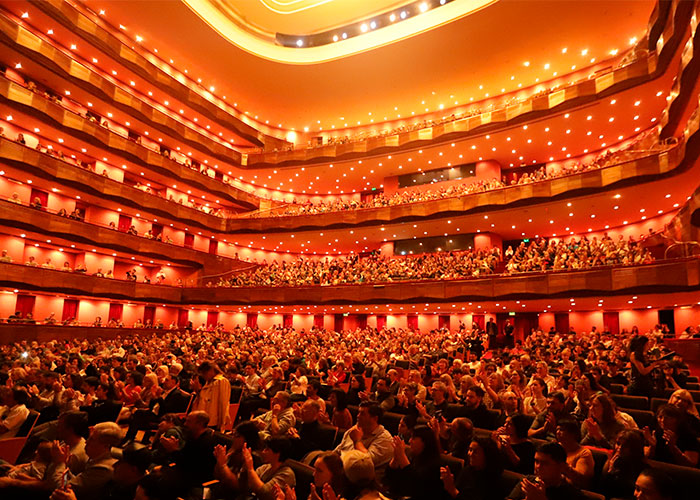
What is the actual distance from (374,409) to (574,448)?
150 centimetres

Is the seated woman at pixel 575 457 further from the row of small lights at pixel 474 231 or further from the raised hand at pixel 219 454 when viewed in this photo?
the row of small lights at pixel 474 231

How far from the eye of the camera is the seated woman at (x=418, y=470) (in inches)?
123

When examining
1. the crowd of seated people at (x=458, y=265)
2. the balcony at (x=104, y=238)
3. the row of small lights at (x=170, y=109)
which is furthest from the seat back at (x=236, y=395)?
the row of small lights at (x=170, y=109)

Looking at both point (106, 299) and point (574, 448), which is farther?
point (106, 299)

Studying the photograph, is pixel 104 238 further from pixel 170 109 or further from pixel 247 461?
pixel 247 461

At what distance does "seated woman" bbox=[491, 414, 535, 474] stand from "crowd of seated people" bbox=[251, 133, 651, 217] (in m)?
16.7

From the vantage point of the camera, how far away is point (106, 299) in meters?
22.1

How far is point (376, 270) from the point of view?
2242 cm

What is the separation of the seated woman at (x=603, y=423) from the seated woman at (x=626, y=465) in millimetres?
886

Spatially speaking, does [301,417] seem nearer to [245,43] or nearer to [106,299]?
[106,299]

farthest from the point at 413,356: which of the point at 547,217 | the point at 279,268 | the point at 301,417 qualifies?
the point at 279,268

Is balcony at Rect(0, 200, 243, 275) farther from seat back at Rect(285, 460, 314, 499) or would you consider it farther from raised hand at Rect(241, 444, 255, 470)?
seat back at Rect(285, 460, 314, 499)

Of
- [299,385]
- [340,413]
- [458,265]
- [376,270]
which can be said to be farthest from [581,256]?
[340,413]

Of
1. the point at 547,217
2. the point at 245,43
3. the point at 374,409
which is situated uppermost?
the point at 245,43
